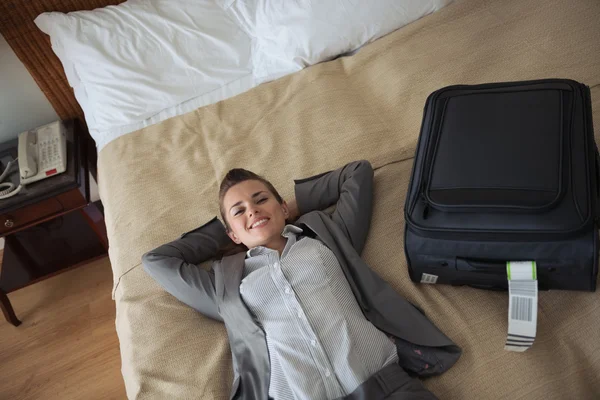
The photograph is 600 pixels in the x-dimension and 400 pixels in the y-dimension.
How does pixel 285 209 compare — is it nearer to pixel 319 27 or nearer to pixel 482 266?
pixel 482 266

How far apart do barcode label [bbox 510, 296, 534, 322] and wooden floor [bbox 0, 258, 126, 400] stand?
1.45 m

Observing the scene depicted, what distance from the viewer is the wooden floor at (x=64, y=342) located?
1.93 meters

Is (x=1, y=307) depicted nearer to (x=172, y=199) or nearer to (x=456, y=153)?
(x=172, y=199)

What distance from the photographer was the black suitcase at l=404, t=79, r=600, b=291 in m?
1.08

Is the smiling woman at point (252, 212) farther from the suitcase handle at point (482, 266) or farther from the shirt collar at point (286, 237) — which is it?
the suitcase handle at point (482, 266)

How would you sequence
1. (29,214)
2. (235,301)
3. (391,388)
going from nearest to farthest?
(391,388)
(235,301)
(29,214)

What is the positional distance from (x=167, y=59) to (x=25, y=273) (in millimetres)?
1114

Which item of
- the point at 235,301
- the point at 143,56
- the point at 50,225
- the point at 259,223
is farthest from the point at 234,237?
the point at 50,225

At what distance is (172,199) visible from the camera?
162cm

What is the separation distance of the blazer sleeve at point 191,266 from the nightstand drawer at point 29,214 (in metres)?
0.80

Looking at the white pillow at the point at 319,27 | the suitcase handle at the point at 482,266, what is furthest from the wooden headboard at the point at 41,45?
the suitcase handle at the point at 482,266

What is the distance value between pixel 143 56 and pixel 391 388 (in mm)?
1605

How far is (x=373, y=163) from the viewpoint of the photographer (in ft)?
5.19

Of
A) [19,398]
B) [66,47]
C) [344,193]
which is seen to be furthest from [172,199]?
[19,398]
